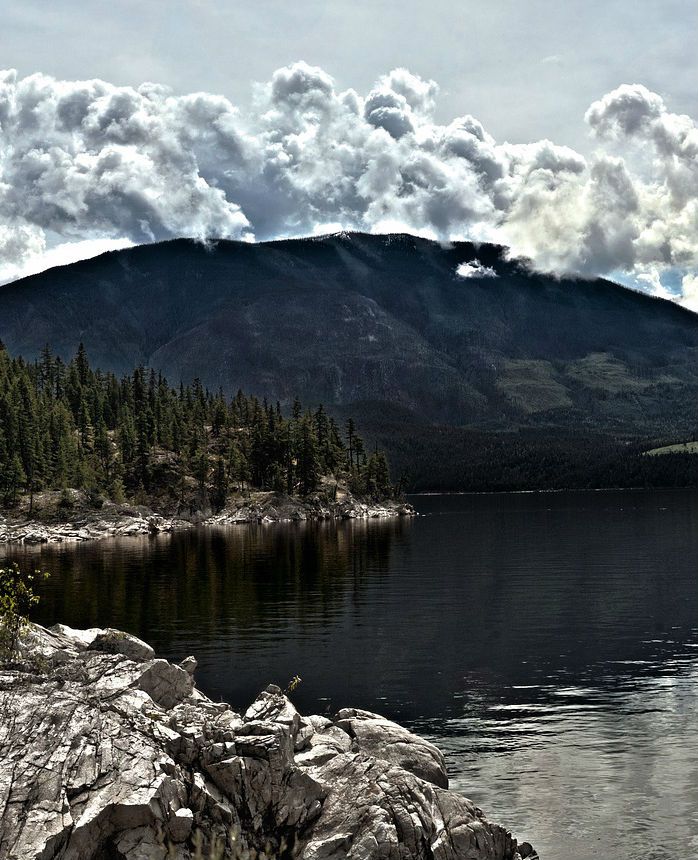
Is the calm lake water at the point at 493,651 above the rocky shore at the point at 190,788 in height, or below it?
below

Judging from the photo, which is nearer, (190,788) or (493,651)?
(190,788)

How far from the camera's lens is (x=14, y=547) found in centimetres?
17538

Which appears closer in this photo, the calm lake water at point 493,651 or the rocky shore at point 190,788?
the rocky shore at point 190,788

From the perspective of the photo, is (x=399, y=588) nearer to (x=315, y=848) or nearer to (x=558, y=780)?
(x=558, y=780)

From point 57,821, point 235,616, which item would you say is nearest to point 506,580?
point 235,616

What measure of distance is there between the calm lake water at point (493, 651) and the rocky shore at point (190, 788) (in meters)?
6.86

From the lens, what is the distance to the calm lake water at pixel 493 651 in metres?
36.3

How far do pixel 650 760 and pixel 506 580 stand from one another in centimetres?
7234

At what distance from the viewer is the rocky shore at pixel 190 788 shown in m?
24.6

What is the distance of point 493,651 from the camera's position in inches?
2625

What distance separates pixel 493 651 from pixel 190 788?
43.2m

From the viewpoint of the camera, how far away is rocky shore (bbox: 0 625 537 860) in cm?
2456

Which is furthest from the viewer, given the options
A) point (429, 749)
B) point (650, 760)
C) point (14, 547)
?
point (14, 547)

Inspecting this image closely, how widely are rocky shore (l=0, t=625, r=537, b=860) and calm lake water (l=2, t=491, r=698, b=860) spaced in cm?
686
